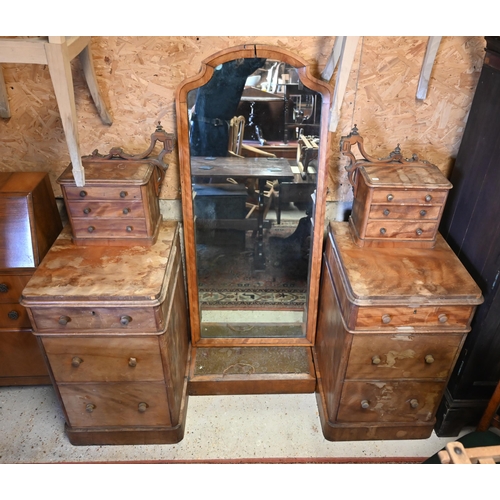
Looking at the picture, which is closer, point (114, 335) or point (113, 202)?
point (114, 335)

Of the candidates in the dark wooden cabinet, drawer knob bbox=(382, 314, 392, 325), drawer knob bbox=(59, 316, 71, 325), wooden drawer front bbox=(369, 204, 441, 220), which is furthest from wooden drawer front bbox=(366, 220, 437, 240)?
drawer knob bbox=(59, 316, 71, 325)

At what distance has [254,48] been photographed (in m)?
1.69

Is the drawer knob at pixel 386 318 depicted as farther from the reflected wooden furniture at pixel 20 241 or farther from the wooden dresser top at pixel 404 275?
the reflected wooden furniture at pixel 20 241

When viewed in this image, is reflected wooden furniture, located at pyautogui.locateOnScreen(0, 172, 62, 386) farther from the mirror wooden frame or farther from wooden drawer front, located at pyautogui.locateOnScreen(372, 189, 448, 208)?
wooden drawer front, located at pyautogui.locateOnScreen(372, 189, 448, 208)

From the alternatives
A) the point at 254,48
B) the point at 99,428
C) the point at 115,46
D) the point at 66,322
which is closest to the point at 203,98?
the point at 254,48

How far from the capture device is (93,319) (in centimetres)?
163

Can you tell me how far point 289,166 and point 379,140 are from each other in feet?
1.42

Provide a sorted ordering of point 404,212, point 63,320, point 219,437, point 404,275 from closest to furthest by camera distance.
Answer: point 63,320 < point 404,275 < point 404,212 < point 219,437

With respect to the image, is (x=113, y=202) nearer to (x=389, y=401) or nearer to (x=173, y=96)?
(x=173, y=96)

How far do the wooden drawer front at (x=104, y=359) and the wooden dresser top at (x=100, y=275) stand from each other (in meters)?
0.20

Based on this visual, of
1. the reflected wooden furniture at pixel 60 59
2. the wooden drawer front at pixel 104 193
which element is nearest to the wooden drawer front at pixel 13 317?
the wooden drawer front at pixel 104 193

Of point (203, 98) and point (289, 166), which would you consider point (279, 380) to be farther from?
point (203, 98)

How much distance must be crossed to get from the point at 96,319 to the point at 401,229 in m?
1.31

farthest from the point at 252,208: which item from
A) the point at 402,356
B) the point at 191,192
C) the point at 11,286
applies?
the point at 11,286
